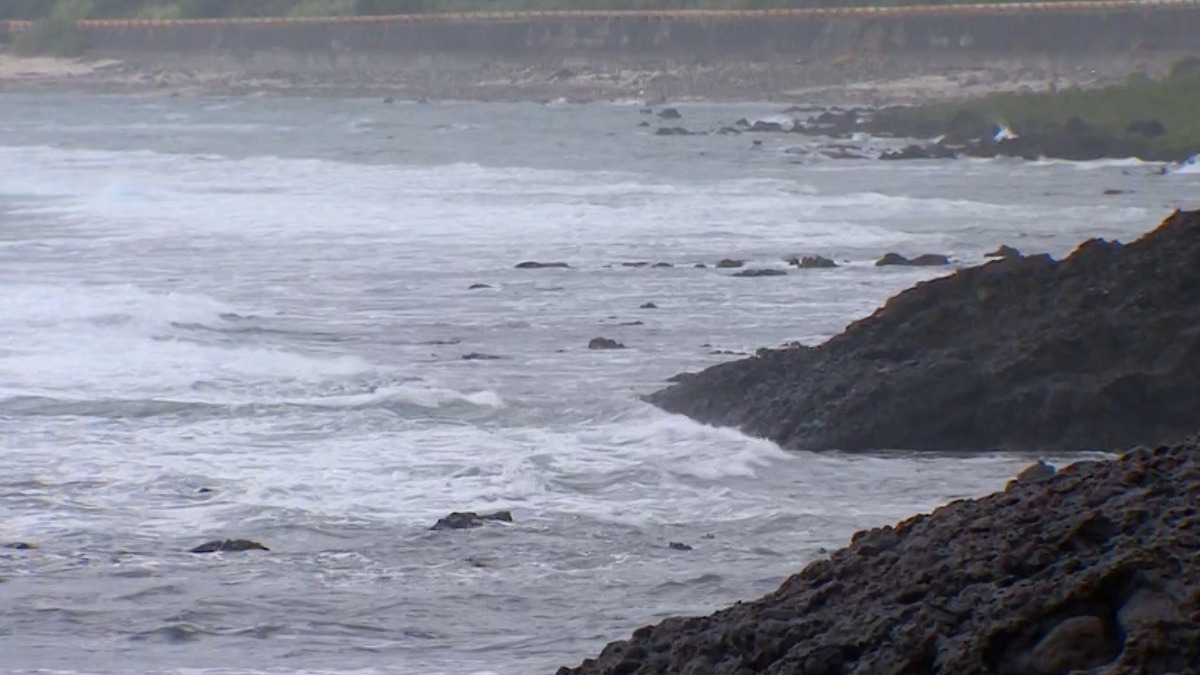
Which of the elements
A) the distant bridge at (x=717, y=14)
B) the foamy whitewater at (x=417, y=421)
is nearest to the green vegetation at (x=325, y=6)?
the distant bridge at (x=717, y=14)

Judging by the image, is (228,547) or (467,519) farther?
(467,519)

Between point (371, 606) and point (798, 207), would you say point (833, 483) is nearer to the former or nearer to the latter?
point (371, 606)

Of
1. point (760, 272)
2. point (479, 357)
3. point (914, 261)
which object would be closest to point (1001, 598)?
point (479, 357)

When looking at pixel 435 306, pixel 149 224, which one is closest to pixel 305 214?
pixel 149 224

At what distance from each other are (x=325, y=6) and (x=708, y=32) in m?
17.9

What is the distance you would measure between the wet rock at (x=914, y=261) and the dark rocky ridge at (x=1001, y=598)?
1419 centimetres

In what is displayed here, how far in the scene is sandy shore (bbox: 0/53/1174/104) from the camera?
59562mm

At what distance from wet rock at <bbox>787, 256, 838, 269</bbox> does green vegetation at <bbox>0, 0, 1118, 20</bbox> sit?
48.2m

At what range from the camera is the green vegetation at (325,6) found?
232 feet

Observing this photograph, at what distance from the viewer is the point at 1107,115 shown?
4250 centimetres

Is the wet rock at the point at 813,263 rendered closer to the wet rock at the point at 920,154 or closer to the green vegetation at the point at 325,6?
the wet rock at the point at 920,154

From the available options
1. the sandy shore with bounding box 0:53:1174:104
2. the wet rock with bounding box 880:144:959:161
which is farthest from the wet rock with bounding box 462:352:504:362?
the sandy shore with bounding box 0:53:1174:104

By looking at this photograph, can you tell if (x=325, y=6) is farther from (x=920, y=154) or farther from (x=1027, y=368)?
(x=1027, y=368)

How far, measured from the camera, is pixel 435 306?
17281 millimetres
